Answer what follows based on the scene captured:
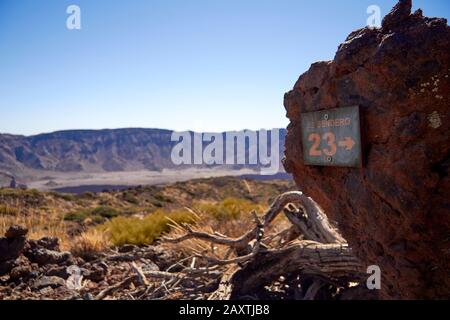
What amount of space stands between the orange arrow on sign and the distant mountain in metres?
76.2

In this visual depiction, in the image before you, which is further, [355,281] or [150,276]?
[150,276]

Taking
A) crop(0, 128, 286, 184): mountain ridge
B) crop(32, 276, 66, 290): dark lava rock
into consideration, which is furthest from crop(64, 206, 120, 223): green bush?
crop(0, 128, 286, 184): mountain ridge

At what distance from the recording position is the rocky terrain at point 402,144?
257 centimetres

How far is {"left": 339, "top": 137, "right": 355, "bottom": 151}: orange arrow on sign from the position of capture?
286 cm

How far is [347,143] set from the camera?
9.46ft

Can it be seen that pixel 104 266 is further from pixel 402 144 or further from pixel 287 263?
pixel 402 144

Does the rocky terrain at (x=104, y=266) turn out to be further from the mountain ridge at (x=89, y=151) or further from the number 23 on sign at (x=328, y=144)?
the mountain ridge at (x=89, y=151)

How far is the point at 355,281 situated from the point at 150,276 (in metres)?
2.47

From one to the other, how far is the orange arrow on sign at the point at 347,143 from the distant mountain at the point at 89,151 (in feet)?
250

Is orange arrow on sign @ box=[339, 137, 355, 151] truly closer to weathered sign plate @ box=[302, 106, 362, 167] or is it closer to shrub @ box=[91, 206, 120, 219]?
weathered sign plate @ box=[302, 106, 362, 167]

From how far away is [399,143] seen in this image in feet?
8.71

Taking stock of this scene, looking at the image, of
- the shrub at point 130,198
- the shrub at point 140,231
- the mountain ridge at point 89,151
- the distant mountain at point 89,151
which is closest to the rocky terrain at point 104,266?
the shrub at point 140,231
